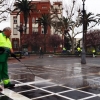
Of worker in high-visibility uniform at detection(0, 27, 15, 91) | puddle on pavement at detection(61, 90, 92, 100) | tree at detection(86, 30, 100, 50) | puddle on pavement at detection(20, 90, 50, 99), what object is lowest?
puddle on pavement at detection(61, 90, 92, 100)

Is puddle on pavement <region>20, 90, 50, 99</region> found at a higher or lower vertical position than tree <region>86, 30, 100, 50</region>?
Result: lower

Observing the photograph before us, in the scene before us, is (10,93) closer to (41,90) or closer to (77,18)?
(41,90)

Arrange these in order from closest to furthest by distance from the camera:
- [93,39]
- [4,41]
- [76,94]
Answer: [76,94] < [4,41] < [93,39]

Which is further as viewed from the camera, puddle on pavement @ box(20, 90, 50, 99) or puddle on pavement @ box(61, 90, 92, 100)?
puddle on pavement @ box(20, 90, 50, 99)

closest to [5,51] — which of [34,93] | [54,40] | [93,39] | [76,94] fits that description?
[34,93]

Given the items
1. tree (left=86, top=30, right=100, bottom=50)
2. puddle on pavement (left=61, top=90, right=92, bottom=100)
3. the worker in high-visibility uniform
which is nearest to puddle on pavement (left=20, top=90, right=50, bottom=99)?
puddle on pavement (left=61, top=90, right=92, bottom=100)

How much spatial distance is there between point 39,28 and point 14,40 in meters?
8.15

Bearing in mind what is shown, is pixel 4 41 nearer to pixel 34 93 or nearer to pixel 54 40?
pixel 34 93

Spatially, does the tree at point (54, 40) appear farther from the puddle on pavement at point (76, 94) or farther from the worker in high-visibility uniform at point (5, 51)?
the puddle on pavement at point (76, 94)

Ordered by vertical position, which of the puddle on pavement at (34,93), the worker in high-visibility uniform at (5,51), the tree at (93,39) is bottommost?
the puddle on pavement at (34,93)

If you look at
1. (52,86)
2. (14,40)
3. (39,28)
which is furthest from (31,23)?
(52,86)

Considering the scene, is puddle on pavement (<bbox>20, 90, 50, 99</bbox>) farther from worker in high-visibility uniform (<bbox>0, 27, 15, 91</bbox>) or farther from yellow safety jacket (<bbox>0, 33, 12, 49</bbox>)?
yellow safety jacket (<bbox>0, 33, 12, 49</bbox>)

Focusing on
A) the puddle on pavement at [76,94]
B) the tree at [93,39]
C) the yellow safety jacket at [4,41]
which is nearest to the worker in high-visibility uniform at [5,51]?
the yellow safety jacket at [4,41]

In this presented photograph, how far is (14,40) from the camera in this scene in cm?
6688
